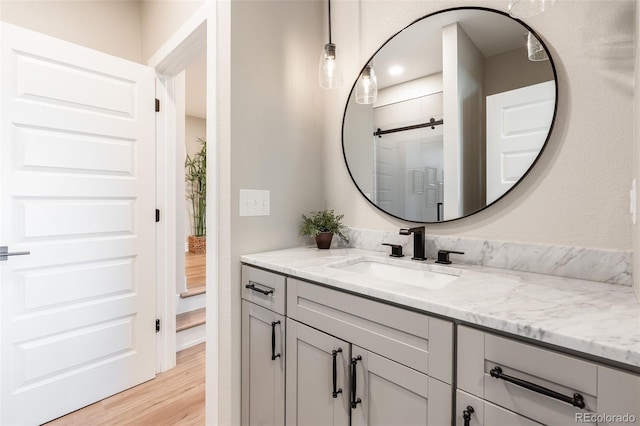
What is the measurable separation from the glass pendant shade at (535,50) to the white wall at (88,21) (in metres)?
2.42

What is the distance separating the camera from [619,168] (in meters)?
1.00

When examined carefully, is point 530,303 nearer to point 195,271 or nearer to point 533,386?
point 533,386

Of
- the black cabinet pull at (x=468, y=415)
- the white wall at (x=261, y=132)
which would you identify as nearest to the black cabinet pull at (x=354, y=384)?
the black cabinet pull at (x=468, y=415)

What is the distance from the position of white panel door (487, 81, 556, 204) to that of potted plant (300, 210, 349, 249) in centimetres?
74

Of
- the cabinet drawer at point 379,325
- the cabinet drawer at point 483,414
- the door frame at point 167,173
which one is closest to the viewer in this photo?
the cabinet drawer at point 483,414

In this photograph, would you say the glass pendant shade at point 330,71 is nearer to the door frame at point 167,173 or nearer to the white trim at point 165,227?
the door frame at point 167,173

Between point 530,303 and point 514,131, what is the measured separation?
0.69 metres

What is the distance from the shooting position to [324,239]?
163cm

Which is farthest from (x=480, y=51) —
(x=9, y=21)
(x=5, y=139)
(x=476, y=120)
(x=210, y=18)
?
(x=9, y=21)

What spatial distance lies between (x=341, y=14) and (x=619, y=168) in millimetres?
1476

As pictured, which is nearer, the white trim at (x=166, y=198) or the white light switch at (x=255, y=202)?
the white light switch at (x=255, y=202)

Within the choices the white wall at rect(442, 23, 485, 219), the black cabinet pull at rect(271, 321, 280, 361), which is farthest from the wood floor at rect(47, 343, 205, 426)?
the white wall at rect(442, 23, 485, 219)

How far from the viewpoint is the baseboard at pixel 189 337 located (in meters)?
2.54

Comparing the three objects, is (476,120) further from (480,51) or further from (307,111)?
(307,111)
